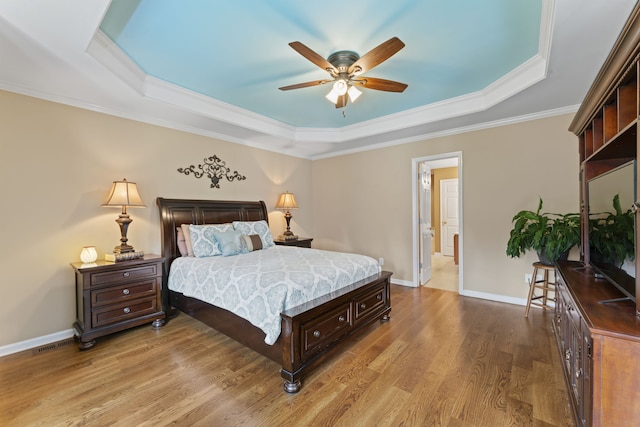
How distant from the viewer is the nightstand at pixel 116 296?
8.30 feet

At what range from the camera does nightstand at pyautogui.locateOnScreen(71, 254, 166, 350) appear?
2529mm

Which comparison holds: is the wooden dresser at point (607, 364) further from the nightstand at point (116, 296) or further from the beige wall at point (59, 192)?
the beige wall at point (59, 192)

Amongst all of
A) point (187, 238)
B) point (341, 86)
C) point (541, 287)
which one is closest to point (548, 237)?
point (541, 287)

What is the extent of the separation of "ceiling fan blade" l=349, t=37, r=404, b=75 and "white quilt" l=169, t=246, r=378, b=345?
5.77 ft

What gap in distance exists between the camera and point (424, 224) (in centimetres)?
463

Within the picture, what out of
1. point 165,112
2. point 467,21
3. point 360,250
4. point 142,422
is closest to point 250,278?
point 142,422

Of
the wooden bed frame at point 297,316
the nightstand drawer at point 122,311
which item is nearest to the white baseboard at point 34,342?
the nightstand drawer at point 122,311

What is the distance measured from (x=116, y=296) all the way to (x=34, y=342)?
0.79 metres

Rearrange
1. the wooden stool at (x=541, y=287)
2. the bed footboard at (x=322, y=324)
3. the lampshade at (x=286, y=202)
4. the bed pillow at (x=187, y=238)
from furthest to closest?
the lampshade at (x=286, y=202), the bed pillow at (x=187, y=238), the wooden stool at (x=541, y=287), the bed footboard at (x=322, y=324)

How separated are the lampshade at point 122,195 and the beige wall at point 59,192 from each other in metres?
0.29

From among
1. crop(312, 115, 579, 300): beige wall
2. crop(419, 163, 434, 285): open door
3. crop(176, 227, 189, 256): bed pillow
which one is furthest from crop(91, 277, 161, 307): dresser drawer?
crop(419, 163, 434, 285): open door

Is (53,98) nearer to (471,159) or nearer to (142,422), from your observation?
(142,422)

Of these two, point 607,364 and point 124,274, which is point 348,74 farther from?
point 124,274

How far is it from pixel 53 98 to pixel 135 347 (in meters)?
Answer: 2.58
